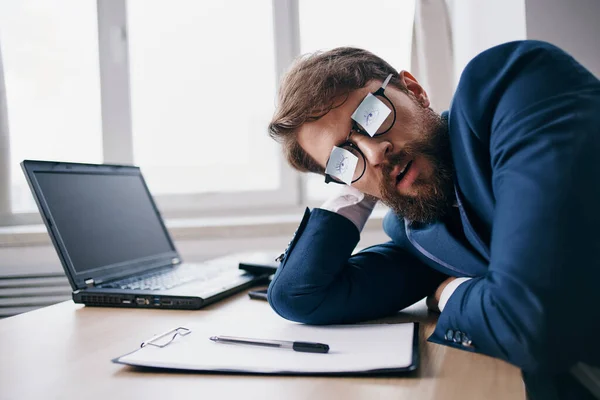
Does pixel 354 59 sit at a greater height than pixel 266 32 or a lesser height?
lesser

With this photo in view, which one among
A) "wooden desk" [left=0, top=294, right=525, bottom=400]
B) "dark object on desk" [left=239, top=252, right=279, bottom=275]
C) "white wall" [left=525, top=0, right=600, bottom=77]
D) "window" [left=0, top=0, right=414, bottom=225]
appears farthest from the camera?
"window" [left=0, top=0, right=414, bottom=225]

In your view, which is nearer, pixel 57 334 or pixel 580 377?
pixel 580 377

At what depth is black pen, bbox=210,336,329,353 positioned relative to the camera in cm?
70

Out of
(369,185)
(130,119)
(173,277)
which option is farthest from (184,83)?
(369,185)

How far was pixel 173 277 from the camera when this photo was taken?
1.30 m

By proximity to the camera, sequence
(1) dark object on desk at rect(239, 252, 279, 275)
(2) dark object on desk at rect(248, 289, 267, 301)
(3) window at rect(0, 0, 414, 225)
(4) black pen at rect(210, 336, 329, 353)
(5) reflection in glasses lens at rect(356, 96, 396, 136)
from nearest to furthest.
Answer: (4) black pen at rect(210, 336, 329, 353)
(5) reflection in glasses lens at rect(356, 96, 396, 136)
(2) dark object on desk at rect(248, 289, 267, 301)
(1) dark object on desk at rect(239, 252, 279, 275)
(3) window at rect(0, 0, 414, 225)

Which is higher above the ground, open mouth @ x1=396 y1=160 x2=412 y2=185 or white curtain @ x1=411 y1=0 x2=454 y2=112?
white curtain @ x1=411 y1=0 x2=454 y2=112

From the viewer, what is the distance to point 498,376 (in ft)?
1.97

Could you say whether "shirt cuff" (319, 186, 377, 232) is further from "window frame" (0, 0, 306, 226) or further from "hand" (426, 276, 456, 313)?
"window frame" (0, 0, 306, 226)

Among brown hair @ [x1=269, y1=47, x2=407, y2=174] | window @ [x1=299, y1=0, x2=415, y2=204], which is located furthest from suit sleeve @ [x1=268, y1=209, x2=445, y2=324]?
window @ [x1=299, y1=0, x2=415, y2=204]

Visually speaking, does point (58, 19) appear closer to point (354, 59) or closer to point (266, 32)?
point (266, 32)

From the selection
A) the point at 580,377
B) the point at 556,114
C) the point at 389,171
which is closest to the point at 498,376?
the point at 580,377

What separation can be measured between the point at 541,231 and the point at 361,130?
473mm

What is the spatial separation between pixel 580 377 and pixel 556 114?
1.11 ft
